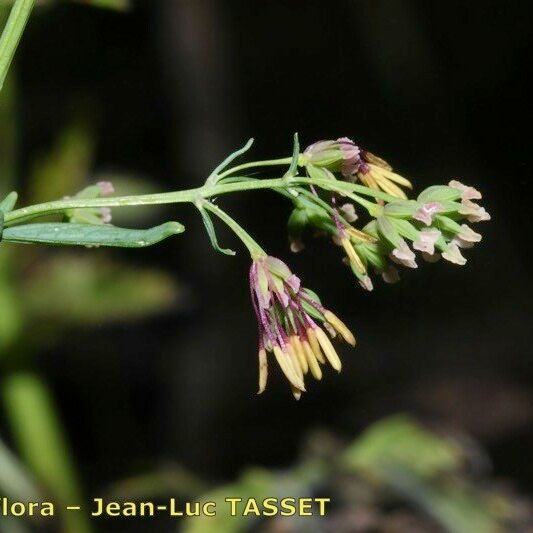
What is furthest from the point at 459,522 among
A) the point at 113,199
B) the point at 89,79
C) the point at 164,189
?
the point at 89,79

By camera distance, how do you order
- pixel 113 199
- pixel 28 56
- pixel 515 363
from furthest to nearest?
pixel 515 363 < pixel 28 56 < pixel 113 199

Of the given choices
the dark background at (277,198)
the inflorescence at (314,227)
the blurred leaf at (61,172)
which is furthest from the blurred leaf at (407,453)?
the dark background at (277,198)

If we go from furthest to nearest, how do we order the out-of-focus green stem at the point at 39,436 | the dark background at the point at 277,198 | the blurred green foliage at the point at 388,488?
1. the dark background at the point at 277,198
2. the out-of-focus green stem at the point at 39,436
3. the blurred green foliage at the point at 388,488

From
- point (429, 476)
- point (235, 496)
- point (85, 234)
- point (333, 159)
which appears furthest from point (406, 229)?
point (429, 476)

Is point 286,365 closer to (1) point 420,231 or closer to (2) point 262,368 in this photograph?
(2) point 262,368

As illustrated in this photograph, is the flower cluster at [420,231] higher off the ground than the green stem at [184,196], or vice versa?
the green stem at [184,196]

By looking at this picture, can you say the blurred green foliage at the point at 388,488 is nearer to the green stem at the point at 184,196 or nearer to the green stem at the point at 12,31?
the green stem at the point at 184,196

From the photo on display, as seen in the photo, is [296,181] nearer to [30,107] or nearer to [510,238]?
[30,107]
